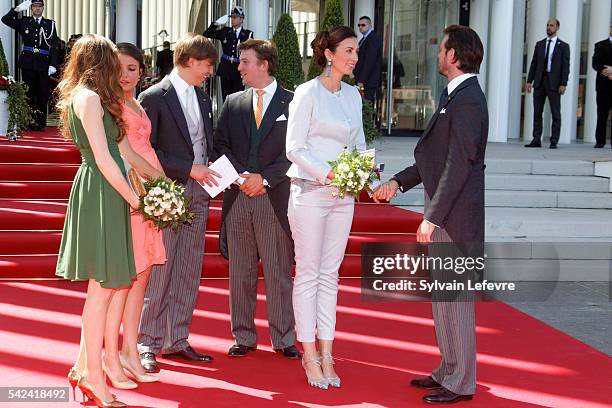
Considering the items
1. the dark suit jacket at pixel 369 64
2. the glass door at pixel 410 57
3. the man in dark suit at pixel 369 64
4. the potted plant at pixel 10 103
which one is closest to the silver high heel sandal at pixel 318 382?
the potted plant at pixel 10 103

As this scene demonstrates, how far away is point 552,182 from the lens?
11.2 metres

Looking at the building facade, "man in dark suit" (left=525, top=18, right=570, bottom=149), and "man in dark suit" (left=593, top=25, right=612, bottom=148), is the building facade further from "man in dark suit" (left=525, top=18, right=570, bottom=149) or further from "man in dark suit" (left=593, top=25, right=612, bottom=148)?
"man in dark suit" (left=525, top=18, right=570, bottom=149)

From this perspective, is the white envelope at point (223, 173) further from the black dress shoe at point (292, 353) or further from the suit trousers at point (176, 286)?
the black dress shoe at point (292, 353)

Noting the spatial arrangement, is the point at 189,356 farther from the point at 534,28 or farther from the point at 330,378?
the point at 534,28

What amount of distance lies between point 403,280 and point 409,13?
910cm

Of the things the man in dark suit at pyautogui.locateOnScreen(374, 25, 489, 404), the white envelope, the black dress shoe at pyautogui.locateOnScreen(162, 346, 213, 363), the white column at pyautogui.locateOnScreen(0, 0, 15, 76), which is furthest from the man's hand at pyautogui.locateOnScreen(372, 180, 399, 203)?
the white column at pyautogui.locateOnScreen(0, 0, 15, 76)

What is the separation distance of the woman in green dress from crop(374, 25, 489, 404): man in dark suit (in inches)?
54.2

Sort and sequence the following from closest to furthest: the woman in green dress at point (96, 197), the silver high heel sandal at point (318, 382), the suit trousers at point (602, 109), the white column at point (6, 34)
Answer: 1. the woman in green dress at point (96, 197)
2. the silver high heel sandal at point (318, 382)
3. the white column at point (6, 34)
4. the suit trousers at point (602, 109)

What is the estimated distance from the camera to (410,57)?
16.4 m

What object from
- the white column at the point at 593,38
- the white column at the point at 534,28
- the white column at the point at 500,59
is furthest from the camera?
the white column at the point at 593,38

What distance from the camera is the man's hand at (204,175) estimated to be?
5.25 meters

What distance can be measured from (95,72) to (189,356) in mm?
1935

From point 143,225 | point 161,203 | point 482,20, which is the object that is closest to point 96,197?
point 161,203

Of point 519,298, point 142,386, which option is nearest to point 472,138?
point 142,386
